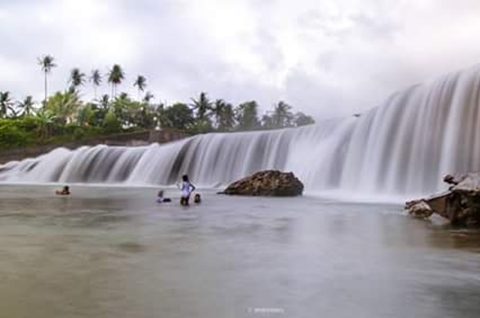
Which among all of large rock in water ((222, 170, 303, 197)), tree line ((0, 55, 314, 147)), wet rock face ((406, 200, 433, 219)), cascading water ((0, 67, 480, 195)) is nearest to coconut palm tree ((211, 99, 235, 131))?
tree line ((0, 55, 314, 147))

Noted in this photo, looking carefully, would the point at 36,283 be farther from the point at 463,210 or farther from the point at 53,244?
the point at 463,210

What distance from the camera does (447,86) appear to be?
19.3 m

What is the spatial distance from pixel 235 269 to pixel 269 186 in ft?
45.7

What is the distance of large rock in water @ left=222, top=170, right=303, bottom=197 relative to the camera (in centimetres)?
1928

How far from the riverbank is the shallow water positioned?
1407 inches

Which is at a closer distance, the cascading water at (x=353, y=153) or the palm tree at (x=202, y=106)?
the cascading water at (x=353, y=153)

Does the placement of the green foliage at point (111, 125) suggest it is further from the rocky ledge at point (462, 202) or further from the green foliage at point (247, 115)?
the rocky ledge at point (462, 202)

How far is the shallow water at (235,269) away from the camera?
13.3ft

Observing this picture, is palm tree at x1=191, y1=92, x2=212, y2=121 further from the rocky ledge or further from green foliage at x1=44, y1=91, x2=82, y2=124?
the rocky ledge

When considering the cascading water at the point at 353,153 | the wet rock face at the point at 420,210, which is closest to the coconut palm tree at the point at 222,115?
the cascading water at the point at 353,153

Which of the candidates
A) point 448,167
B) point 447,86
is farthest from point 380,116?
point 448,167

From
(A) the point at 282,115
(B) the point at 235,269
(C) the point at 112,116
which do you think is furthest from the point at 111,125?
(B) the point at 235,269

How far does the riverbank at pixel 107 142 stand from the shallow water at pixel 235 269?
35739 millimetres

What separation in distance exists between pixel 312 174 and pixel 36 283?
19948 millimetres
